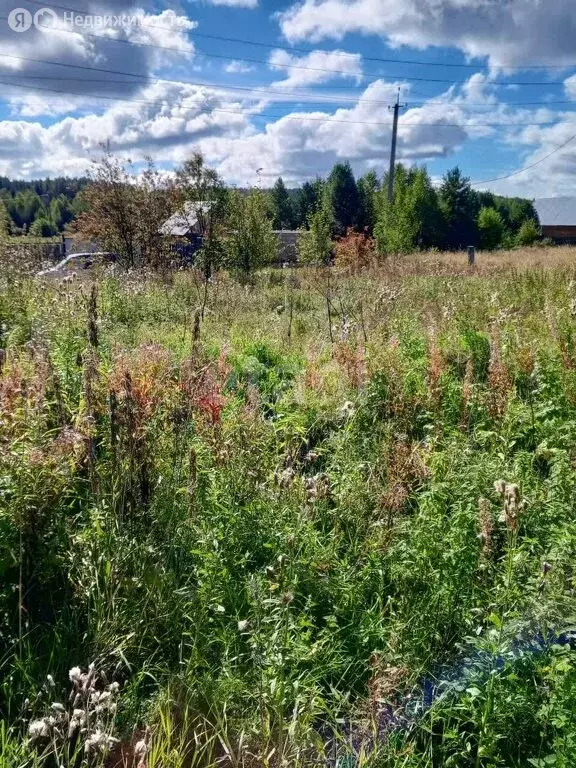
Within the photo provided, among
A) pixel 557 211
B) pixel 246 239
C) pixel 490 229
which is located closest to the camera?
pixel 246 239

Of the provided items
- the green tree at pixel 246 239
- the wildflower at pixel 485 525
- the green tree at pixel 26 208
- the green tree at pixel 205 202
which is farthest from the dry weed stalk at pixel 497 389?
the green tree at pixel 26 208

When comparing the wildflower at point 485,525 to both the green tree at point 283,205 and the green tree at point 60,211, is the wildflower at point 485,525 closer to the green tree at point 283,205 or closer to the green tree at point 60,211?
the green tree at point 283,205

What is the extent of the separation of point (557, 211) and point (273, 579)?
78.7m

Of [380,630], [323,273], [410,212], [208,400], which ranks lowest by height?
[380,630]

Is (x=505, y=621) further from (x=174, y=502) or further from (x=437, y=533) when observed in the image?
(x=174, y=502)

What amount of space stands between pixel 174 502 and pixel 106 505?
1.17 ft

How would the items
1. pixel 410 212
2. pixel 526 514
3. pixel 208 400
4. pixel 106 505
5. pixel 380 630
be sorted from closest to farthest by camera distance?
pixel 380 630, pixel 106 505, pixel 526 514, pixel 208 400, pixel 410 212

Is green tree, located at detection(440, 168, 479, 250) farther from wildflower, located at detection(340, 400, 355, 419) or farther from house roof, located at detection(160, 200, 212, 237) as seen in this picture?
wildflower, located at detection(340, 400, 355, 419)

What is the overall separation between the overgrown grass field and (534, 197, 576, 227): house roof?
7285 centimetres

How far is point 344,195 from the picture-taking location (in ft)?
196

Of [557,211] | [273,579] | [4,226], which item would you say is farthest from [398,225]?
[557,211]

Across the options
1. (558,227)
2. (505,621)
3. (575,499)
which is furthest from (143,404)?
(558,227)

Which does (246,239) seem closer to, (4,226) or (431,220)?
(4,226)

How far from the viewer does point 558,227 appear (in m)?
67.8
